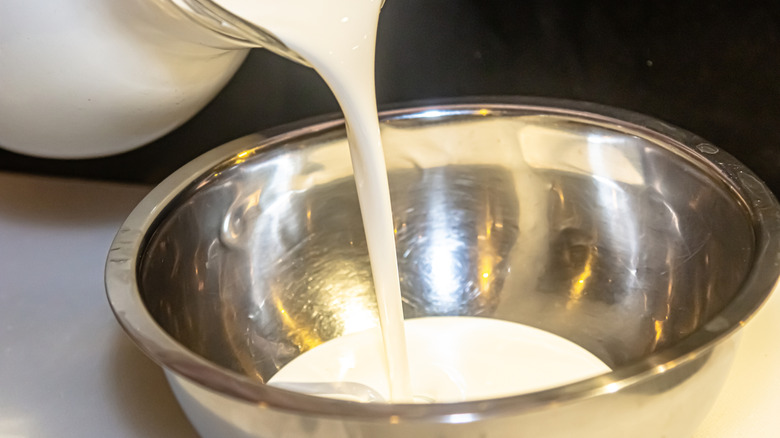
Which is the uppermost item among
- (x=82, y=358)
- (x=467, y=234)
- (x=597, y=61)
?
(x=597, y=61)

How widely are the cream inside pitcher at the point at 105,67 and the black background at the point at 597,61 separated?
0.14 meters

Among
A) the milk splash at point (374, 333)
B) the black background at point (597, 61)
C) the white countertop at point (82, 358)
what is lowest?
the white countertop at point (82, 358)

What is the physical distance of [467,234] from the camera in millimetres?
654

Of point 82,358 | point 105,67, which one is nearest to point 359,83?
point 105,67

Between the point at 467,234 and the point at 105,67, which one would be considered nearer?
the point at 105,67

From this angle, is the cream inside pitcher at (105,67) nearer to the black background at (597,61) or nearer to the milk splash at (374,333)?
the milk splash at (374,333)

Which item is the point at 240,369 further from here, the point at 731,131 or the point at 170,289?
the point at 731,131

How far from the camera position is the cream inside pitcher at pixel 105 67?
49 cm

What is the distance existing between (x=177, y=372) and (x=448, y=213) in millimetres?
328

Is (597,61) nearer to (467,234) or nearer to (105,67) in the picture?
(467,234)

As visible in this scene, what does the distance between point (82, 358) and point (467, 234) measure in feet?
0.97

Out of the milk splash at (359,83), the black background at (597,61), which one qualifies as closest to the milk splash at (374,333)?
the milk splash at (359,83)

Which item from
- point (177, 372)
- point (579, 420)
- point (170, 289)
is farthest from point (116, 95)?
point (579, 420)

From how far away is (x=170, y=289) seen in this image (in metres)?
0.52
